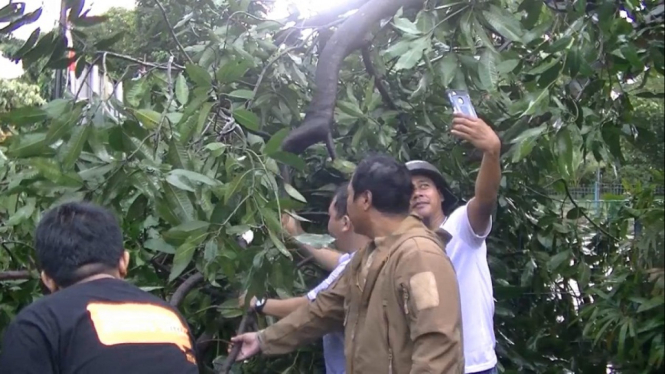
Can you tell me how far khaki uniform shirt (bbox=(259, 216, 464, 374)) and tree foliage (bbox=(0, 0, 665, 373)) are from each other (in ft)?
0.99

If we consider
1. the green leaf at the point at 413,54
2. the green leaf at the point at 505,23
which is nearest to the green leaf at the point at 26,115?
the green leaf at the point at 413,54

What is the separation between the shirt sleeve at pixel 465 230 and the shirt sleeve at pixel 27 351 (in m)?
1.55

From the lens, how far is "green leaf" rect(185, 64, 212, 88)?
302 cm

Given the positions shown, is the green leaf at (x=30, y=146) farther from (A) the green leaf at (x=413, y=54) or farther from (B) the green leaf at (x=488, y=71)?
(B) the green leaf at (x=488, y=71)

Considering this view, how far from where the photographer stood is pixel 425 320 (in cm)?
255

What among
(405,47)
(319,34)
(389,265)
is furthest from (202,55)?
(389,265)

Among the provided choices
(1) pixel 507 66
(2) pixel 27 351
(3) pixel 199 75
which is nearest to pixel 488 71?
(1) pixel 507 66

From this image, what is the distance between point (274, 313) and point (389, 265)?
788 mm

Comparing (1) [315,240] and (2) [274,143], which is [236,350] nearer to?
(1) [315,240]

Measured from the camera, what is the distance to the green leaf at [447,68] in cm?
324

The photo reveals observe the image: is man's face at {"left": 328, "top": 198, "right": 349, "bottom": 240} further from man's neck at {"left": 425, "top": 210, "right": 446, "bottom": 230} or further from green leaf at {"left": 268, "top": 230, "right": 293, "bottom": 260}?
green leaf at {"left": 268, "top": 230, "right": 293, "bottom": 260}

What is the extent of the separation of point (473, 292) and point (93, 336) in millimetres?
1450

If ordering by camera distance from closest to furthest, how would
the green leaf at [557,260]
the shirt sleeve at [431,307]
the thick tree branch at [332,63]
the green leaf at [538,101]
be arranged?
the shirt sleeve at [431,307] < the green leaf at [538,101] < the thick tree branch at [332,63] < the green leaf at [557,260]

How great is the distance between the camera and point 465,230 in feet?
10.3
